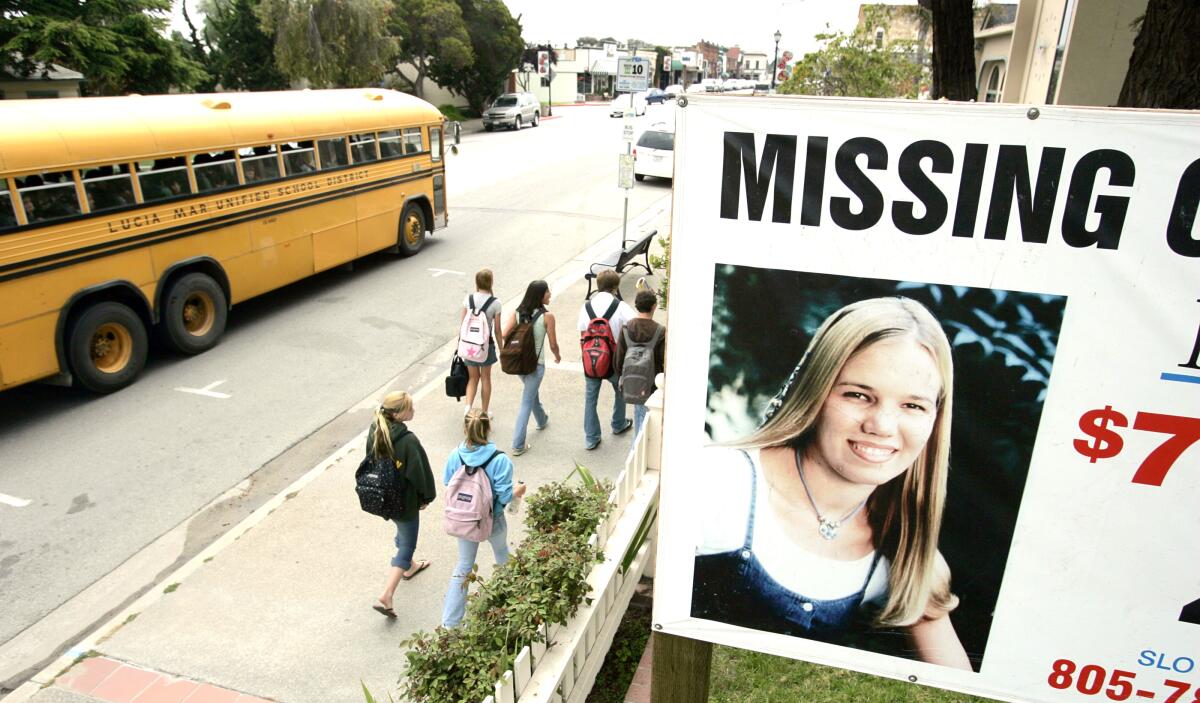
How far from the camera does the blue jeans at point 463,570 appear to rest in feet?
15.4

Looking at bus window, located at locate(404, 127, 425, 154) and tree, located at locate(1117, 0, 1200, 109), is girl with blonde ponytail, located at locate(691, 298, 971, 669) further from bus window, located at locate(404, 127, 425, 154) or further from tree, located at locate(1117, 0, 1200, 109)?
bus window, located at locate(404, 127, 425, 154)

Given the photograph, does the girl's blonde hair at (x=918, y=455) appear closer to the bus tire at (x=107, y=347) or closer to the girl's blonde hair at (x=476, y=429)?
the girl's blonde hair at (x=476, y=429)

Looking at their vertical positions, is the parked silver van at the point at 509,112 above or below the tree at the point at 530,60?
below

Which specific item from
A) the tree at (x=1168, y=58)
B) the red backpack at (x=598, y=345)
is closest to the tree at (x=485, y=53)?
the red backpack at (x=598, y=345)

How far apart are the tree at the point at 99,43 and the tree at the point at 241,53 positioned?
6901mm

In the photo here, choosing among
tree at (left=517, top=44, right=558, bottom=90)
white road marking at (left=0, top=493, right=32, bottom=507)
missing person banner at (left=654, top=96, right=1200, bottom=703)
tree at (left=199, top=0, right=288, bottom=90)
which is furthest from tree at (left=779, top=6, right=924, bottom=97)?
tree at (left=517, top=44, right=558, bottom=90)

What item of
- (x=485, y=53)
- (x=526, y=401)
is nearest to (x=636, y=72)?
(x=526, y=401)

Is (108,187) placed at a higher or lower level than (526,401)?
→ higher

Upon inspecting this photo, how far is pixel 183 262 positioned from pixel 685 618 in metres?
8.74

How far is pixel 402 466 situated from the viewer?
4852 millimetres

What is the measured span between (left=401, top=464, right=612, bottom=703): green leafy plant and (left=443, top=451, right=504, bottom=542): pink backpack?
0.29m

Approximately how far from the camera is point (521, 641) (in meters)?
3.73

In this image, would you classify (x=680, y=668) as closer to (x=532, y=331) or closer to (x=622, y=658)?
(x=622, y=658)

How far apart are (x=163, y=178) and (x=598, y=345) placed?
5.65 m
